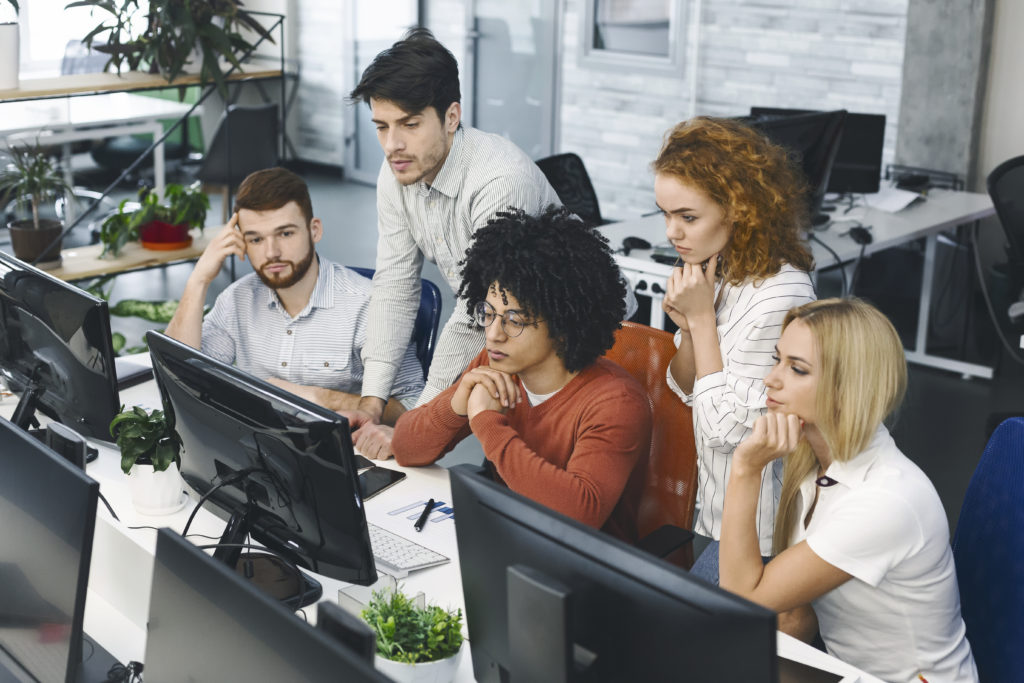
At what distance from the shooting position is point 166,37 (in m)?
4.57

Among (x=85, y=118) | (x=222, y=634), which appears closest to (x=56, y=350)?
(x=222, y=634)

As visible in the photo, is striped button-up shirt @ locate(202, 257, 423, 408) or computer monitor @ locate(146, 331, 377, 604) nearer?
computer monitor @ locate(146, 331, 377, 604)

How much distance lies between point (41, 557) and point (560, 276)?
3.25 ft

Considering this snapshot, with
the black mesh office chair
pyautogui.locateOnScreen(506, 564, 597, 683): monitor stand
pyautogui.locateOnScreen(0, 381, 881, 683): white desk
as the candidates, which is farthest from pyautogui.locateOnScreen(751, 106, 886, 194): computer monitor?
pyautogui.locateOnScreen(506, 564, 597, 683): monitor stand

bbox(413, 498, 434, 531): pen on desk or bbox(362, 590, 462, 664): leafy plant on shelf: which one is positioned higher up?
bbox(362, 590, 462, 664): leafy plant on shelf

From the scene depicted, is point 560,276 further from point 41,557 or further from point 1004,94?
point 1004,94

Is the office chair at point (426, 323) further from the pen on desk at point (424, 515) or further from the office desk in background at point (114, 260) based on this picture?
the office desk in background at point (114, 260)

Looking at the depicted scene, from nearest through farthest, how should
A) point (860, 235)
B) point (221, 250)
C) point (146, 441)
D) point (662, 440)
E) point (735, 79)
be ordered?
point (146, 441)
point (662, 440)
point (221, 250)
point (860, 235)
point (735, 79)

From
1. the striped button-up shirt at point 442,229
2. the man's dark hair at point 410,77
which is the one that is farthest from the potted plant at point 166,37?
the man's dark hair at point 410,77

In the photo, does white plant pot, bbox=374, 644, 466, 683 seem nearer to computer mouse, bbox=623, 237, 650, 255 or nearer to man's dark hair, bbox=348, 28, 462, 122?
man's dark hair, bbox=348, 28, 462, 122

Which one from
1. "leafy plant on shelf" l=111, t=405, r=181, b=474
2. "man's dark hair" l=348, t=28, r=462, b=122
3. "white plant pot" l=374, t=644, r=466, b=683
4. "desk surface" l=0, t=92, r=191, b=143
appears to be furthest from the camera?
"desk surface" l=0, t=92, r=191, b=143

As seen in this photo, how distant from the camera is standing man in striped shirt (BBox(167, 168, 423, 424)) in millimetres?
2609

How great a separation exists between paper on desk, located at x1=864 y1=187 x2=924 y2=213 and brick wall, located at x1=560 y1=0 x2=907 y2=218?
2.58 feet

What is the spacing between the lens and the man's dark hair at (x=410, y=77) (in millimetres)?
2322
